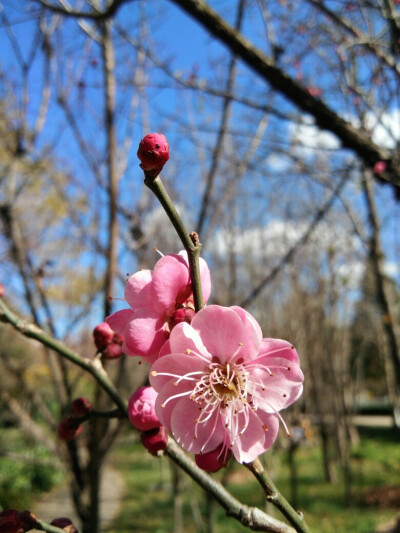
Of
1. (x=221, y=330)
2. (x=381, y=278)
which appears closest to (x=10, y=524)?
(x=221, y=330)

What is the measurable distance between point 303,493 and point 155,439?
27.1 feet

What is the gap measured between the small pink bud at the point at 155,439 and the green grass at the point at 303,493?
460 centimetres

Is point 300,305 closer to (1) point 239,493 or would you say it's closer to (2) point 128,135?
(2) point 128,135

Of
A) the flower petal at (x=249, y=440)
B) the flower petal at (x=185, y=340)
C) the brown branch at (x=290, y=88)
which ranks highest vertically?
the brown branch at (x=290, y=88)

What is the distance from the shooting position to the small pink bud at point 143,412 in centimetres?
78

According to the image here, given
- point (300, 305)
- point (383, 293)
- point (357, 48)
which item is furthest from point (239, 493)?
point (357, 48)

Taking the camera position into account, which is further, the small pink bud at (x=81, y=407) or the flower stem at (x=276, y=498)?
the small pink bud at (x=81, y=407)

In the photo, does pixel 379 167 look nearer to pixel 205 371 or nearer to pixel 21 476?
pixel 205 371

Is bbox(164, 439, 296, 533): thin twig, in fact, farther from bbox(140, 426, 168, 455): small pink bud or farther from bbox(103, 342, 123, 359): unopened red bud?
bbox(103, 342, 123, 359): unopened red bud

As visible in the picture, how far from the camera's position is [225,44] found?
266 cm

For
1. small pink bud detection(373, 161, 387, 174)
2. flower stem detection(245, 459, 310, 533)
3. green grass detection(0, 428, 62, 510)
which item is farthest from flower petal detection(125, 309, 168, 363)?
green grass detection(0, 428, 62, 510)

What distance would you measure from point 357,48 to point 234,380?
3444mm

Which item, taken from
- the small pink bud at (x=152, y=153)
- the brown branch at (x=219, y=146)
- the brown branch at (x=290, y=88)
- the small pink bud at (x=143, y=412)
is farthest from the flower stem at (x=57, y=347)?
the brown branch at (x=290, y=88)

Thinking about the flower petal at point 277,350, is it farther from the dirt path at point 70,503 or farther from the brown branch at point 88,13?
the dirt path at point 70,503
